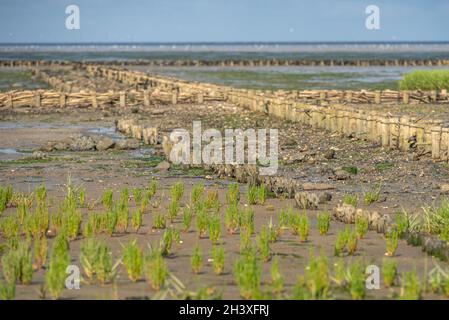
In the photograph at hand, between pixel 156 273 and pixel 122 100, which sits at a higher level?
pixel 156 273

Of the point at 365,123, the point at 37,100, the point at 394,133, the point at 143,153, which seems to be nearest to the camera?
the point at 394,133

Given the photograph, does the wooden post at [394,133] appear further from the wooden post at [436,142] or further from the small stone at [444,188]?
the small stone at [444,188]

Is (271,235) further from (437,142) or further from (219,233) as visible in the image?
(437,142)

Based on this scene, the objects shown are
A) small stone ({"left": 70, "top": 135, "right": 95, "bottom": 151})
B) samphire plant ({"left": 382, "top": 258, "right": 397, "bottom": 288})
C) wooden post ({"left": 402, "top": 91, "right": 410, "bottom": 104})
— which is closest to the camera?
samphire plant ({"left": 382, "top": 258, "right": 397, "bottom": 288})

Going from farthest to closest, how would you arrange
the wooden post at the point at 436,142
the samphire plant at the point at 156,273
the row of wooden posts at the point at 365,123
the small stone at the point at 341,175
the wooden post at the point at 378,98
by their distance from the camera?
the wooden post at the point at 378,98 → the row of wooden posts at the point at 365,123 → the wooden post at the point at 436,142 → the small stone at the point at 341,175 → the samphire plant at the point at 156,273

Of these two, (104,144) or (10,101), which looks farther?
(10,101)

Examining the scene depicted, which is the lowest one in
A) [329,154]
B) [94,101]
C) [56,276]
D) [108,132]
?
[108,132]

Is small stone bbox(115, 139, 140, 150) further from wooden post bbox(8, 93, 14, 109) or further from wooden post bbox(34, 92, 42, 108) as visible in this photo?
wooden post bbox(34, 92, 42, 108)

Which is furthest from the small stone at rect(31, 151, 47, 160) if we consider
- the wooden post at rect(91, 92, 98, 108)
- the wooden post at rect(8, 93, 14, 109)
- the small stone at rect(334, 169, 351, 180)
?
the wooden post at rect(91, 92, 98, 108)

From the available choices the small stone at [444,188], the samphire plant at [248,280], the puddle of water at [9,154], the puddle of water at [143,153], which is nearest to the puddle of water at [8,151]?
the puddle of water at [9,154]

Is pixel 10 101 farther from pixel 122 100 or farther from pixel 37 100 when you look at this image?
pixel 122 100

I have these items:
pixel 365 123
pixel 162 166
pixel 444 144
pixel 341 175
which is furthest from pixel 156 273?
pixel 365 123

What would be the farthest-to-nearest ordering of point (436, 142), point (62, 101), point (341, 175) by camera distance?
point (62, 101)
point (436, 142)
point (341, 175)

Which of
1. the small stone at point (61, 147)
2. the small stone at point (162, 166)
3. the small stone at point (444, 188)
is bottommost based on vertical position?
the small stone at point (61, 147)
